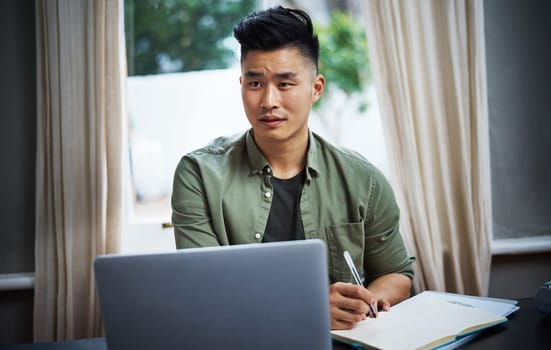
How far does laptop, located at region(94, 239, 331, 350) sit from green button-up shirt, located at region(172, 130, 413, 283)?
69 cm

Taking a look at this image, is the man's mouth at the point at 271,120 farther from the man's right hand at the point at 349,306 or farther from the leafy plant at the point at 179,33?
the leafy plant at the point at 179,33

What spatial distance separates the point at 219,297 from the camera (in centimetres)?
73

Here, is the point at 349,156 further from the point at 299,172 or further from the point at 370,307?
the point at 370,307

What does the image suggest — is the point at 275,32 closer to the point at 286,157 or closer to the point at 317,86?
the point at 317,86

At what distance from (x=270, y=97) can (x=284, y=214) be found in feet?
1.21

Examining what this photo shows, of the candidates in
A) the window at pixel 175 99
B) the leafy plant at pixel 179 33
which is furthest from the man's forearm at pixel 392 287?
Result: the leafy plant at pixel 179 33

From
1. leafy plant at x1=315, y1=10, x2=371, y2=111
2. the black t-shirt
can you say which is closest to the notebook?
the black t-shirt

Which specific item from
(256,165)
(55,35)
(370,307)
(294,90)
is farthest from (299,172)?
(55,35)

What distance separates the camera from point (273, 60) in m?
1.45

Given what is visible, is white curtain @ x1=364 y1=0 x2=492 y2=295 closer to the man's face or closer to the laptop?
the man's face

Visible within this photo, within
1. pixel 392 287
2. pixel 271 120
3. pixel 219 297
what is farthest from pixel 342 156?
pixel 219 297

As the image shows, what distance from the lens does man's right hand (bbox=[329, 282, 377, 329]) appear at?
3.28ft

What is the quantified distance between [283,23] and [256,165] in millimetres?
448

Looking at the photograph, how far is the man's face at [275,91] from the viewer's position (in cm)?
145
